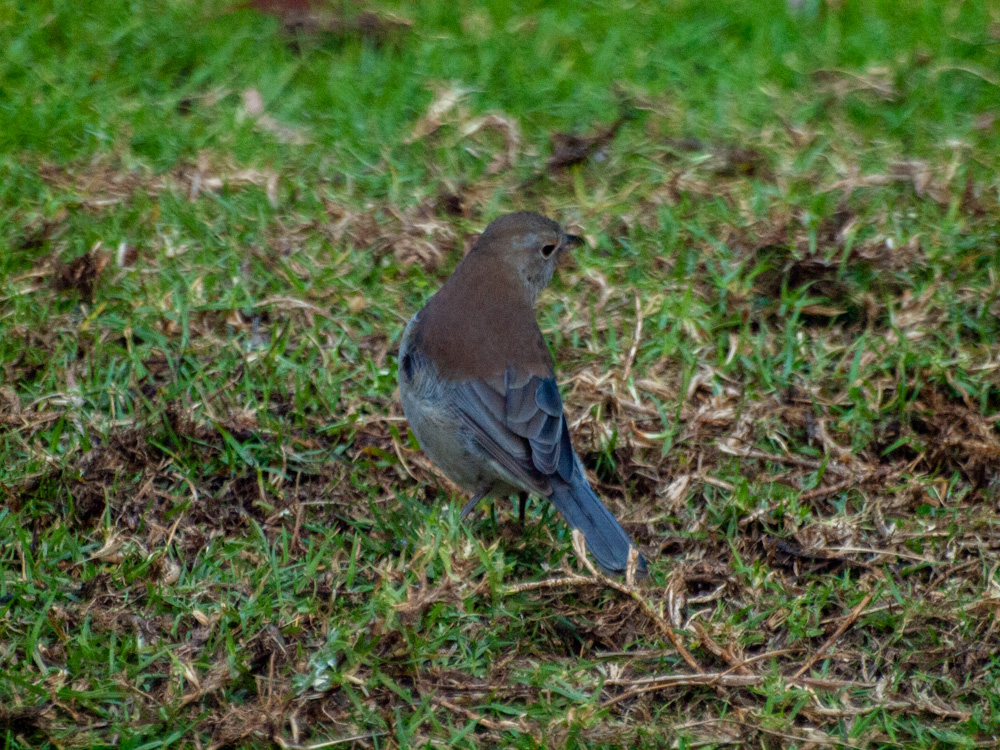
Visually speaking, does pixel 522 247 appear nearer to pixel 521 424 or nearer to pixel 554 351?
pixel 554 351

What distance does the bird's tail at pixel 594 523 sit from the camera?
434cm

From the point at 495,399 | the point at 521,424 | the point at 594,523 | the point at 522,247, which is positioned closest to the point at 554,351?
the point at 522,247

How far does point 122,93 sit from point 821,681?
17.5 ft

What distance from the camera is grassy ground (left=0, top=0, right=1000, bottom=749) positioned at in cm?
403

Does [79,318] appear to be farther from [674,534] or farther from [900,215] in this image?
[900,215]

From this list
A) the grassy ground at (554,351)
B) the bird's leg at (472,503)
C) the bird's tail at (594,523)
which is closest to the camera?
the grassy ground at (554,351)

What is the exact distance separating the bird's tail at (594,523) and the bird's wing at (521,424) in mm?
49

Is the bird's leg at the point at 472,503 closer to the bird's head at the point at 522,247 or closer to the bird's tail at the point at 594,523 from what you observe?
the bird's tail at the point at 594,523

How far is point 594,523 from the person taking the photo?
176 inches

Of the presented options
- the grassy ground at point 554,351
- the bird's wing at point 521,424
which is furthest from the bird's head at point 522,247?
the bird's wing at point 521,424

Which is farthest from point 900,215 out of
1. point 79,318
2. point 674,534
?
point 79,318

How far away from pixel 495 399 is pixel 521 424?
0.18 metres

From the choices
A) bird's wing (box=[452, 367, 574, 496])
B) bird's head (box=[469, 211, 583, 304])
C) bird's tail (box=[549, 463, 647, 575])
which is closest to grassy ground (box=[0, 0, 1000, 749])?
bird's tail (box=[549, 463, 647, 575])

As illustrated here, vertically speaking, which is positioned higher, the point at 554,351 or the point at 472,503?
the point at 472,503
